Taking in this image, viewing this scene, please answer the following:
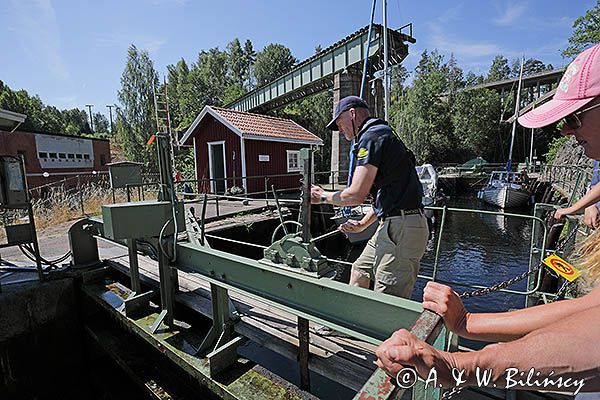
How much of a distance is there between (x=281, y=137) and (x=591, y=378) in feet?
45.3

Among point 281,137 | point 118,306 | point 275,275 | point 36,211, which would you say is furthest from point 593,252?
point 281,137

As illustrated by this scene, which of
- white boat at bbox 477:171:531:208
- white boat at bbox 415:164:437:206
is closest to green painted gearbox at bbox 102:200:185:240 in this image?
white boat at bbox 415:164:437:206

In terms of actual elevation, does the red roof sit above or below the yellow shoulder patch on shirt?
above

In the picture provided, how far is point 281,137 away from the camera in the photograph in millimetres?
14070

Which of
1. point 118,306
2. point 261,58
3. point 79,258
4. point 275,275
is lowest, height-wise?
point 118,306

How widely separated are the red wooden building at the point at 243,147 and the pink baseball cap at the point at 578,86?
11.7 m

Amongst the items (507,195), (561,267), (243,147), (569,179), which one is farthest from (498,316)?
(507,195)

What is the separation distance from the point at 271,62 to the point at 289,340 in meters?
55.9

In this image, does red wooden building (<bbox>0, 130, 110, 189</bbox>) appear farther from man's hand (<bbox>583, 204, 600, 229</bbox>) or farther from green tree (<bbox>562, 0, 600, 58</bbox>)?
green tree (<bbox>562, 0, 600, 58</bbox>)

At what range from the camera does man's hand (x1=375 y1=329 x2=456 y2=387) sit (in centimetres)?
80

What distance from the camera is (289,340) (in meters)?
2.81

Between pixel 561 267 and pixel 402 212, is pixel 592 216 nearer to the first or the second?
pixel 561 267

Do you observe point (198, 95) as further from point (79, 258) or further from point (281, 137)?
point (79, 258)

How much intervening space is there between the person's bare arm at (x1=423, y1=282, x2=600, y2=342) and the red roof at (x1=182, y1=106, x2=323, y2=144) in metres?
12.3
